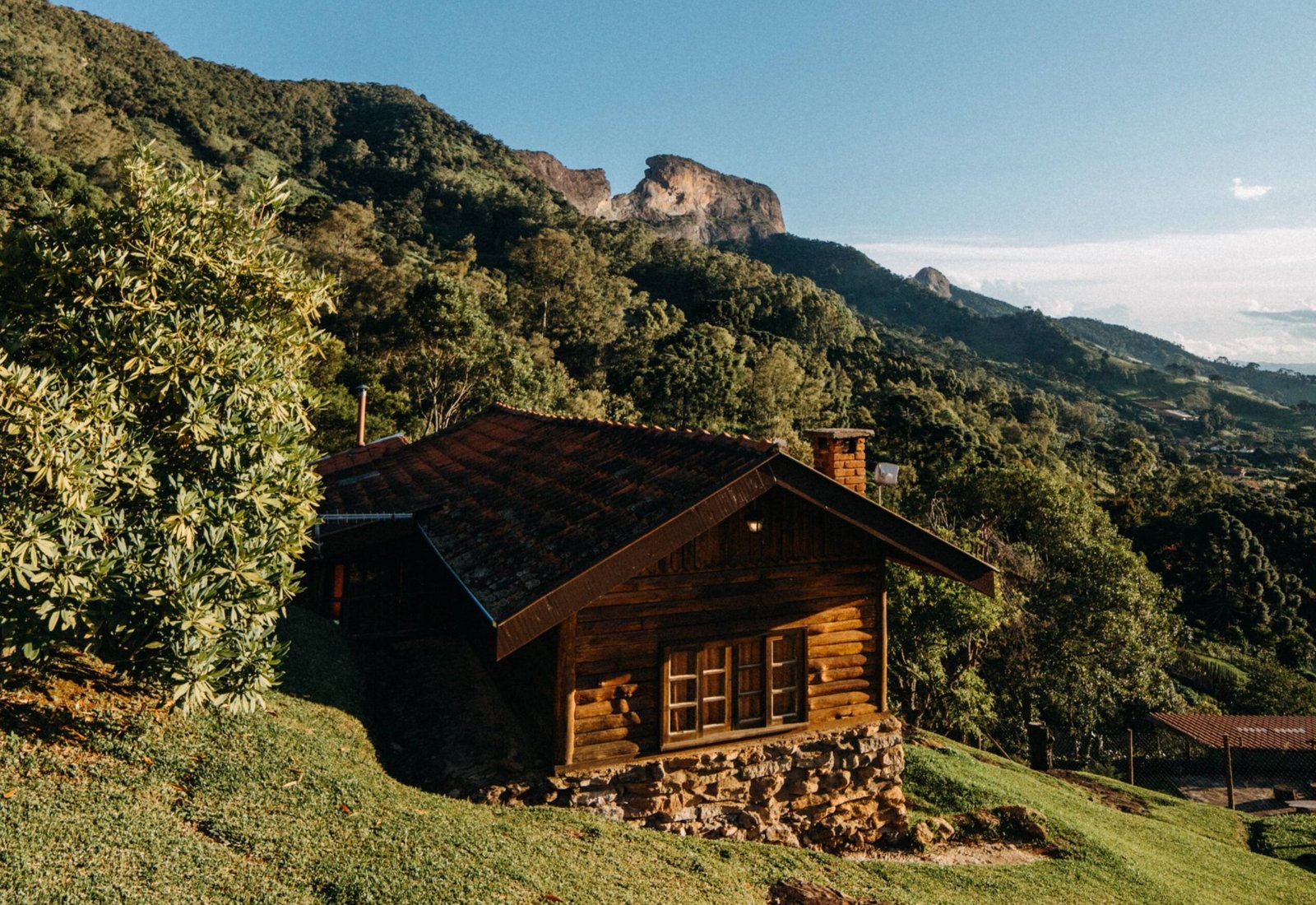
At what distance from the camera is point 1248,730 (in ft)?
57.6

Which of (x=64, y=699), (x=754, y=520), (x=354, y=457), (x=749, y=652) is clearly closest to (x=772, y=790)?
(x=749, y=652)

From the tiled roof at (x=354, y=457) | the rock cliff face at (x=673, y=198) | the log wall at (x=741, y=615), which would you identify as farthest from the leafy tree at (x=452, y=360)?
the rock cliff face at (x=673, y=198)

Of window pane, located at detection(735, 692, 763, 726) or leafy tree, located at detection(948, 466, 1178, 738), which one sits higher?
window pane, located at detection(735, 692, 763, 726)

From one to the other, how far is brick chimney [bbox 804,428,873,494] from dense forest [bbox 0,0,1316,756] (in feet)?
20.8

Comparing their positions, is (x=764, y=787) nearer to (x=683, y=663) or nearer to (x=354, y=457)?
(x=683, y=663)

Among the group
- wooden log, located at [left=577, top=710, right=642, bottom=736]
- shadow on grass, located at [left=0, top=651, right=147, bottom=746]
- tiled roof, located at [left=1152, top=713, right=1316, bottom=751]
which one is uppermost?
shadow on grass, located at [left=0, top=651, right=147, bottom=746]

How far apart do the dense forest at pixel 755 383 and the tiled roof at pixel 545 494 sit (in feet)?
9.16

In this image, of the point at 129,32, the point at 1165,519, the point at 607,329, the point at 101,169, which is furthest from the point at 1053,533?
the point at 129,32

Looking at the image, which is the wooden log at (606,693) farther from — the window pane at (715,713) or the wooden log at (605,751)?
the window pane at (715,713)

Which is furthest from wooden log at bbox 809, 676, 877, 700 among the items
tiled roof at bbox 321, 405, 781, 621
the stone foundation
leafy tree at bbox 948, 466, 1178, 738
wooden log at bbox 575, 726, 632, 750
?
leafy tree at bbox 948, 466, 1178, 738

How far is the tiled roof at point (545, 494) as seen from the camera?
7766 mm

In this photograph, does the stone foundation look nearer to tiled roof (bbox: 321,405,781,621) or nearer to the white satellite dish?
tiled roof (bbox: 321,405,781,621)

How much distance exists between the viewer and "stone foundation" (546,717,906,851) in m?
8.27

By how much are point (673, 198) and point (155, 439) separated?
187022mm
